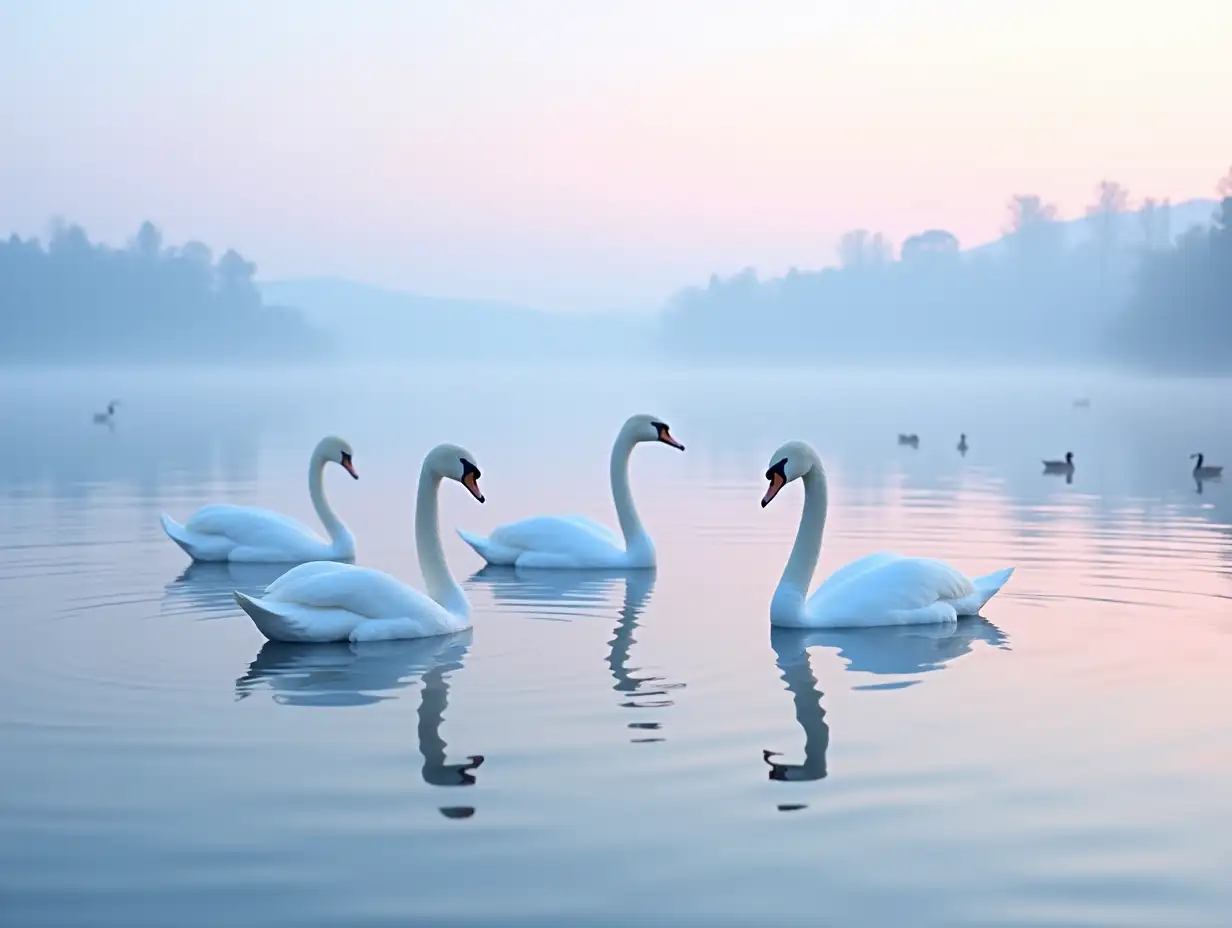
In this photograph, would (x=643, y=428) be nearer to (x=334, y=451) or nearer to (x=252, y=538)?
(x=334, y=451)

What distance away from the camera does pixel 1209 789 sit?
7730 mm

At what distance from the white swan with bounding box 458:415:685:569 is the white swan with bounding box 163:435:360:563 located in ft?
4.51

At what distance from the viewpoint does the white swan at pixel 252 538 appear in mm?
16203

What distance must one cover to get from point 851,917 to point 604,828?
132 centimetres

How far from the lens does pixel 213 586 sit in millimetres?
14508

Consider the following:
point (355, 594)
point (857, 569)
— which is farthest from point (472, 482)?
point (857, 569)

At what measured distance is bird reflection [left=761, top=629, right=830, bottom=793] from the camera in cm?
796

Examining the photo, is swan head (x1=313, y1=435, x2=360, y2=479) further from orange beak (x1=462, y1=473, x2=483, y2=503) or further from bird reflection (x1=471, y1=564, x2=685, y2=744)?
orange beak (x1=462, y1=473, x2=483, y2=503)

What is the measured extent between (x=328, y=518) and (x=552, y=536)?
2.43m

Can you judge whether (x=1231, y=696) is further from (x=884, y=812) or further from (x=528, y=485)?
(x=528, y=485)

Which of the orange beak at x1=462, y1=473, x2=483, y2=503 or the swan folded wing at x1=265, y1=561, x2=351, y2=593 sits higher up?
the orange beak at x1=462, y1=473, x2=483, y2=503

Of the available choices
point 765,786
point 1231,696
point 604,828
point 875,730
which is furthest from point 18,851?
point 1231,696

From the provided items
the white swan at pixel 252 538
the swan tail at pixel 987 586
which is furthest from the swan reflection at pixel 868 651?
the white swan at pixel 252 538

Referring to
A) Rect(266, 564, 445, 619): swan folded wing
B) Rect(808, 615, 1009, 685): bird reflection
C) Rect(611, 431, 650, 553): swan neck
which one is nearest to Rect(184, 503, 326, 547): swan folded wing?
Rect(611, 431, 650, 553): swan neck
